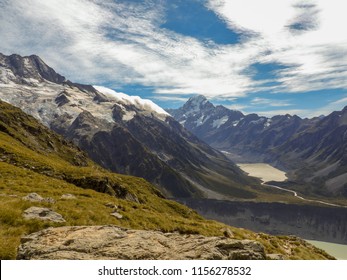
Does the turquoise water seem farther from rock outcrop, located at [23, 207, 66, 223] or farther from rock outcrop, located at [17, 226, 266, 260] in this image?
rock outcrop, located at [17, 226, 266, 260]

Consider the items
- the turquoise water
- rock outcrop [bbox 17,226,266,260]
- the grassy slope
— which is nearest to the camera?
rock outcrop [bbox 17,226,266,260]

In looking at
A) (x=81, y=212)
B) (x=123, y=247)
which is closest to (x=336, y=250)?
(x=81, y=212)

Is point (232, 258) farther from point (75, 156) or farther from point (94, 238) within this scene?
point (75, 156)

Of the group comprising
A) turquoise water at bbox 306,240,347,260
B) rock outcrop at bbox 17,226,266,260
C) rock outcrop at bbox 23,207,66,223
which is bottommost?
turquoise water at bbox 306,240,347,260

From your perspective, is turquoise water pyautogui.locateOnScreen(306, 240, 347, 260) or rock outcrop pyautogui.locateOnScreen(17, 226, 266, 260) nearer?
rock outcrop pyautogui.locateOnScreen(17, 226, 266, 260)

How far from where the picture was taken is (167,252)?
590 inches

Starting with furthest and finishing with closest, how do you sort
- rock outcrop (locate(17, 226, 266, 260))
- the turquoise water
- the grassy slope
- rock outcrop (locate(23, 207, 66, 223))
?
the turquoise water → rock outcrop (locate(23, 207, 66, 223)) → the grassy slope → rock outcrop (locate(17, 226, 266, 260))

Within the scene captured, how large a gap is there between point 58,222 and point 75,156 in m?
130

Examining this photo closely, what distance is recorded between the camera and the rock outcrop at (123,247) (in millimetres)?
14180

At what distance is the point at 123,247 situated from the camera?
14.9m

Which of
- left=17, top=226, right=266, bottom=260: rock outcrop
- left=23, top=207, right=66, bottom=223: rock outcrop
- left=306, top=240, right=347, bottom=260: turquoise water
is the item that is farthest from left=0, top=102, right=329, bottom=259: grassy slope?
left=306, top=240, right=347, bottom=260: turquoise water

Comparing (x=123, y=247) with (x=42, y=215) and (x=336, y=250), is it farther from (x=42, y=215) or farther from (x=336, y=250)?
(x=336, y=250)

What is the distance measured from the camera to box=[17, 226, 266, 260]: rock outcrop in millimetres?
14180
